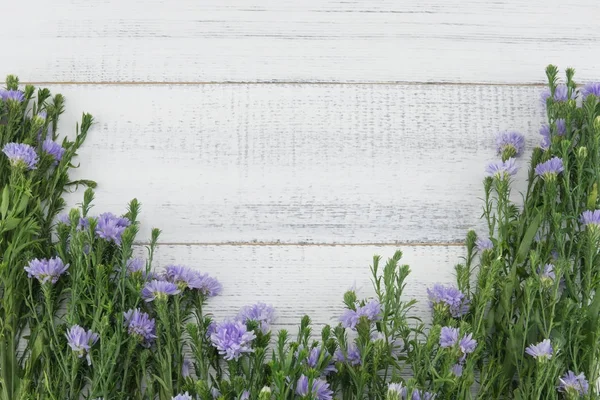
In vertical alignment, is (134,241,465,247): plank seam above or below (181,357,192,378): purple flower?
above

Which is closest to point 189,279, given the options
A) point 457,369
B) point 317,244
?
point 317,244

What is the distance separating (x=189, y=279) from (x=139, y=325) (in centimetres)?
13

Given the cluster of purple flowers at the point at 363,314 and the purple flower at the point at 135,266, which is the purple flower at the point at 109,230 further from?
the cluster of purple flowers at the point at 363,314

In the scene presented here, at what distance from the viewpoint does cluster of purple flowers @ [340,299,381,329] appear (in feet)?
4.33

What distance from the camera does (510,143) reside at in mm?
1505

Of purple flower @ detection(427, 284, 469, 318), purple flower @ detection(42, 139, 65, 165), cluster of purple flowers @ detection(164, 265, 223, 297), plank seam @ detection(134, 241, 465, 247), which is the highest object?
purple flower @ detection(42, 139, 65, 165)

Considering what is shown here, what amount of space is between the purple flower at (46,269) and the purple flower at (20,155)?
0.19m

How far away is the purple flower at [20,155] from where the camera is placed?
140cm

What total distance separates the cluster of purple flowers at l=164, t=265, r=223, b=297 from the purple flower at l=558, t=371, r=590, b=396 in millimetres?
654

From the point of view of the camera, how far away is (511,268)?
1.39 metres

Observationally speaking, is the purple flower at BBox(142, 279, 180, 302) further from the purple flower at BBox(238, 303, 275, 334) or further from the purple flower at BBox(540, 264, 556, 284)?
the purple flower at BBox(540, 264, 556, 284)

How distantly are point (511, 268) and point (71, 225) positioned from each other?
32.4 inches

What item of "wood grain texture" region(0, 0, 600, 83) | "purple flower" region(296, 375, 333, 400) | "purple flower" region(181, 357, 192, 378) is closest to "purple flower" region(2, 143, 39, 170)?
"wood grain texture" region(0, 0, 600, 83)

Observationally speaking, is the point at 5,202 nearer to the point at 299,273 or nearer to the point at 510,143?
the point at 299,273
